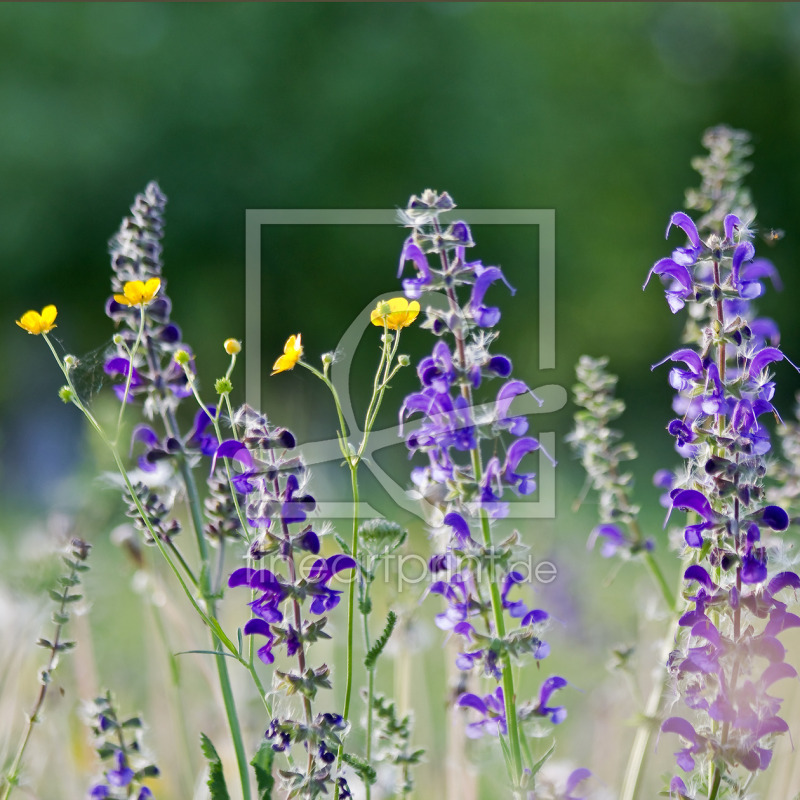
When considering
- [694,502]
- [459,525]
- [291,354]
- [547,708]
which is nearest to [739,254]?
[694,502]

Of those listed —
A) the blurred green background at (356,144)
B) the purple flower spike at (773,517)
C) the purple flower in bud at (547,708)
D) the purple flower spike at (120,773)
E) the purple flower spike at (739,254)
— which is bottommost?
the purple flower spike at (120,773)

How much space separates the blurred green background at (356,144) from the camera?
13.0m

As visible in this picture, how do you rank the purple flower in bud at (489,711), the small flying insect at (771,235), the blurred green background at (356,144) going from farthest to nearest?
the blurred green background at (356,144), the small flying insect at (771,235), the purple flower in bud at (489,711)

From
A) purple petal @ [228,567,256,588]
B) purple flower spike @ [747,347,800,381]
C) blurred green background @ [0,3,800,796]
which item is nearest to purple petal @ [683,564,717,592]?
purple flower spike @ [747,347,800,381]

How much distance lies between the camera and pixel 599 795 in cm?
227

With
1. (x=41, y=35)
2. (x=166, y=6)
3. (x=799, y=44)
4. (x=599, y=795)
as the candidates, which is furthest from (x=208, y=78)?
(x=599, y=795)

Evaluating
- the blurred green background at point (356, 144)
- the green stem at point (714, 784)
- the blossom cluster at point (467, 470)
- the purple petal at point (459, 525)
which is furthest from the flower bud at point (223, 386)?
the blurred green background at point (356, 144)

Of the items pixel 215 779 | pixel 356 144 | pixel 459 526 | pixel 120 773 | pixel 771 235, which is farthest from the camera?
pixel 356 144

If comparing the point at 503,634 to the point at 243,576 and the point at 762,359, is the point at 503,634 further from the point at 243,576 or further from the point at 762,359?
the point at 762,359

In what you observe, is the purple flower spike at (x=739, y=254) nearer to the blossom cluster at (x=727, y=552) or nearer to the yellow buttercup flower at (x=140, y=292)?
the blossom cluster at (x=727, y=552)

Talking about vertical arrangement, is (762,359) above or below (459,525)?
above

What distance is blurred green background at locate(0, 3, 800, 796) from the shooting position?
13.0m

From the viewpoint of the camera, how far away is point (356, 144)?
45.1ft

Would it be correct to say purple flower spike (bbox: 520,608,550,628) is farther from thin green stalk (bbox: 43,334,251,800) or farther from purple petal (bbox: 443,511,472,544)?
thin green stalk (bbox: 43,334,251,800)
